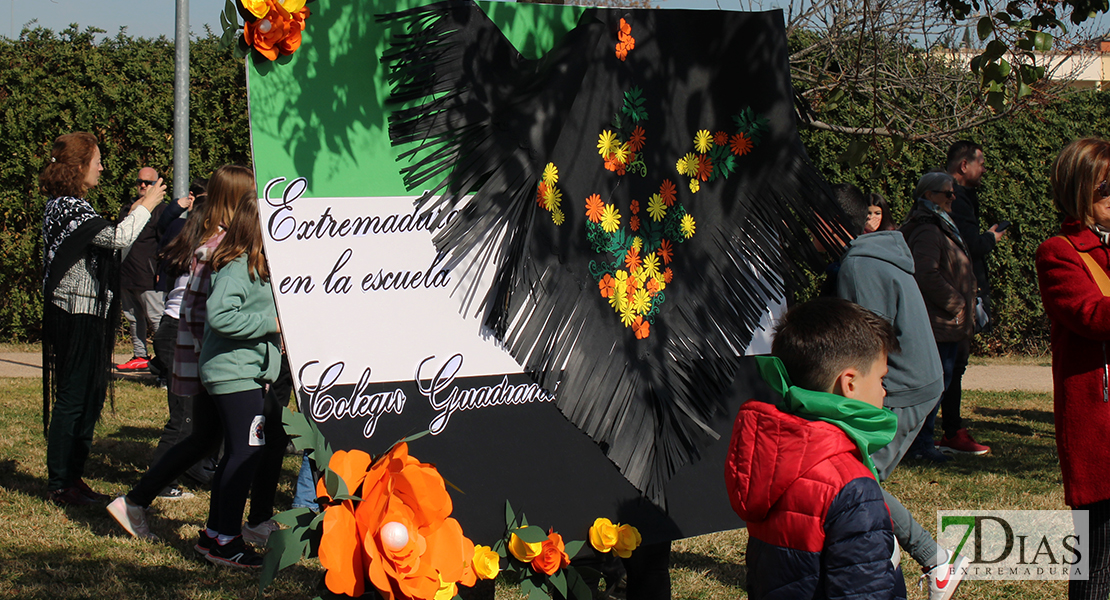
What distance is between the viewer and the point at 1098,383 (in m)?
2.41

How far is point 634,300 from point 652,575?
0.80 metres

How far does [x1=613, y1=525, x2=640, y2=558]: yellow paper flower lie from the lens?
2037 mm

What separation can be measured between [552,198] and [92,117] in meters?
8.05

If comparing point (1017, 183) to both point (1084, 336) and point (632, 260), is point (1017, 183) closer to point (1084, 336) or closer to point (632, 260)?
point (1084, 336)

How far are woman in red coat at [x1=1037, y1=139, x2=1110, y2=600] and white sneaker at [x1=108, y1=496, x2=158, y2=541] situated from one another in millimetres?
3386

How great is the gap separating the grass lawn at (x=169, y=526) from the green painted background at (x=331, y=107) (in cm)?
188

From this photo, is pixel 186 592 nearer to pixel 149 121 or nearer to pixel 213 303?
pixel 213 303

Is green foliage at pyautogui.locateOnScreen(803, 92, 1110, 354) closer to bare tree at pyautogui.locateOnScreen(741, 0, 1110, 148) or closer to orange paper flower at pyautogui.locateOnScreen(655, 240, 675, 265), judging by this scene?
bare tree at pyautogui.locateOnScreen(741, 0, 1110, 148)

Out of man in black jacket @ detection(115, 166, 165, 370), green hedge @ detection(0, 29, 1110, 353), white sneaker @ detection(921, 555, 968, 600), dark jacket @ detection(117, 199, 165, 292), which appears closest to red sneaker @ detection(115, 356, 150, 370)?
man in black jacket @ detection(115, 166, 165, 370)

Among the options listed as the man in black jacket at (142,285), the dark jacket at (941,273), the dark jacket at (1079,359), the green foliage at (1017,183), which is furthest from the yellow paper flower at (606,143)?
the green foliage at (1017,183)

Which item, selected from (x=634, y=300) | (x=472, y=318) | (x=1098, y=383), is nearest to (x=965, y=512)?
(x=1098, y=383)

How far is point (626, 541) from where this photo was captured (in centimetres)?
204

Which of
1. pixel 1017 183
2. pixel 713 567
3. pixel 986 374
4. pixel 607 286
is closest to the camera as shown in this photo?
pixel 607 286

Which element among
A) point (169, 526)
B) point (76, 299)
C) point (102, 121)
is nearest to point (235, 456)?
point (169, 526)
